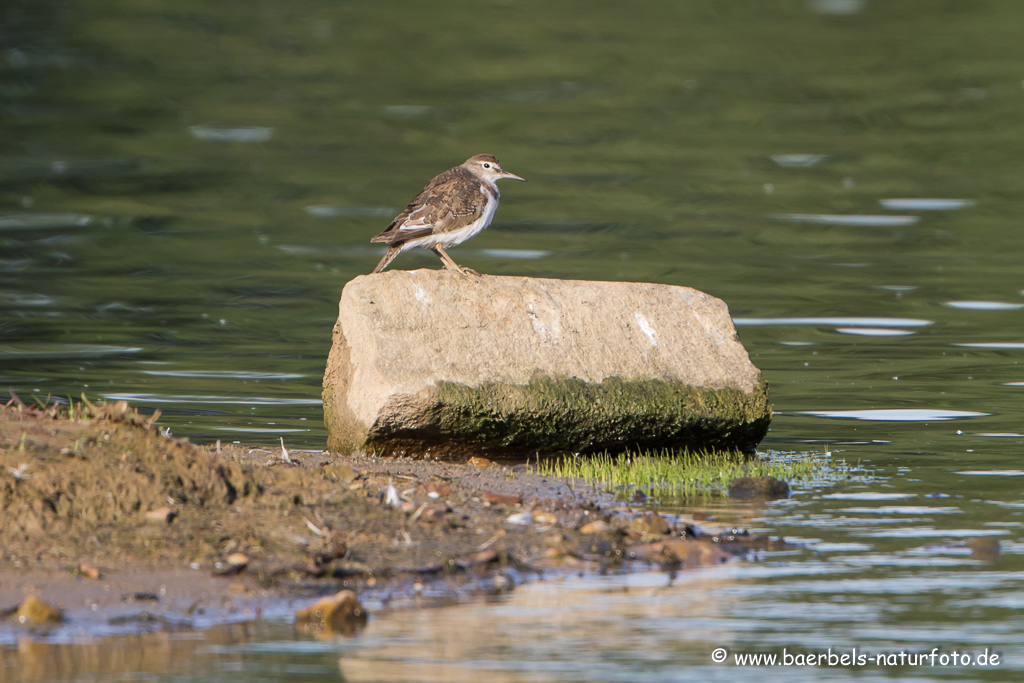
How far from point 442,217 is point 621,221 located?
42.2ft

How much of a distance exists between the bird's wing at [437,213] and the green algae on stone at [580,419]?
171cm

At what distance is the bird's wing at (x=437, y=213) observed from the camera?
11719 millimetres

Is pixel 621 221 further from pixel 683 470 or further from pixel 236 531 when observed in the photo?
pixel 236 531

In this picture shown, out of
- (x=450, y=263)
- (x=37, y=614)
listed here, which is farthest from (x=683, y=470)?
(x=37, y=614)

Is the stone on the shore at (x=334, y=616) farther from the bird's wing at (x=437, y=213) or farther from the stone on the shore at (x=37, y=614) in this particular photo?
the bird's wing at (x=437, y=213)

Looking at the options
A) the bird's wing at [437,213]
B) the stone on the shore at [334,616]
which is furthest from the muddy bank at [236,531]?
the bird's wing at [437,213]

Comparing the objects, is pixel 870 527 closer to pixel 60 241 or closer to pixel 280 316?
pixel 280 316

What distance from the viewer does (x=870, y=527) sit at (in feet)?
30.2

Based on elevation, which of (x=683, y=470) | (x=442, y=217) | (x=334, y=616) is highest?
(x=442, y=217)

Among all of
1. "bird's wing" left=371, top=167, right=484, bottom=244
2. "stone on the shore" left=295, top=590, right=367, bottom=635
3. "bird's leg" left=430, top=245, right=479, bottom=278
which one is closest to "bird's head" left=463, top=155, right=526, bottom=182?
"bird's wing" left=371, top=167, right=484, bottom=244

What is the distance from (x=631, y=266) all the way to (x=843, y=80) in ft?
62.2

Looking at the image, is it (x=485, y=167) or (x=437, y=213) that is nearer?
(x=437, y=213)

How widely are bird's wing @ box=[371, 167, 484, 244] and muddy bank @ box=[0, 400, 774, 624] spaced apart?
3.04 meters

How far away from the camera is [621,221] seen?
24344 mm
